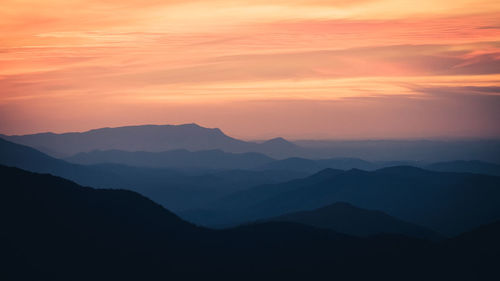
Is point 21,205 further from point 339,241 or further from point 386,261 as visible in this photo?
point 386,261

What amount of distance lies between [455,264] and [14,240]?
347 feet

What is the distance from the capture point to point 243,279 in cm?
13525

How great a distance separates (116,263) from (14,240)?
72.7 feet

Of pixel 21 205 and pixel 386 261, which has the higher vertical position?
pixel 21 205

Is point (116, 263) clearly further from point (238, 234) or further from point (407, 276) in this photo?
point (407, 276)

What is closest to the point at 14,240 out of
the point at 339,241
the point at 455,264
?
the point at 339,241

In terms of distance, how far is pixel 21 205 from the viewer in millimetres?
141375

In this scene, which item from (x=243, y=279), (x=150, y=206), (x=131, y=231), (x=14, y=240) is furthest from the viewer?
(x=150, y=206)

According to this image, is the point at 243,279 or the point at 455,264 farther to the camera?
the point at 455,264

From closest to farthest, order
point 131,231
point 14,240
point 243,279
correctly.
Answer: point 14,240, point 243,279, point 131,231

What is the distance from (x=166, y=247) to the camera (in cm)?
14562

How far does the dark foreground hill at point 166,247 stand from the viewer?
13150 cm

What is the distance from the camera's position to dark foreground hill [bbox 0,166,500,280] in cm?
13150

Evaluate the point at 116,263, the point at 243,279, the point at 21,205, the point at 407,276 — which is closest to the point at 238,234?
the point at 243,279
